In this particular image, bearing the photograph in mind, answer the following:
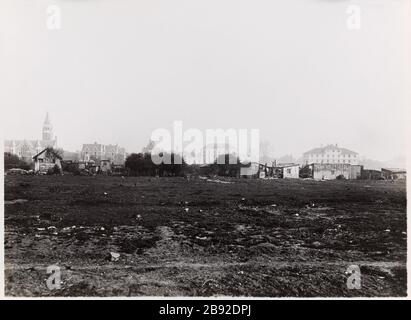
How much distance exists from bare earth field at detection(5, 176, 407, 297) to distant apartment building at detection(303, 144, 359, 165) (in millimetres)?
368

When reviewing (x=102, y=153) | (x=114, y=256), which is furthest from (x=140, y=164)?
(x=114, y=256)

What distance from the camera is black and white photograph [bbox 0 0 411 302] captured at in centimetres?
488

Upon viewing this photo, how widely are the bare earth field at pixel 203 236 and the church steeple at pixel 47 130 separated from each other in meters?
0.60

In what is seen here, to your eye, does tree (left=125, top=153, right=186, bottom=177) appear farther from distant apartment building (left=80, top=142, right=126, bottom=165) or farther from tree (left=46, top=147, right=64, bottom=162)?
tree (left=46, top=147, right=64, bottom=162)

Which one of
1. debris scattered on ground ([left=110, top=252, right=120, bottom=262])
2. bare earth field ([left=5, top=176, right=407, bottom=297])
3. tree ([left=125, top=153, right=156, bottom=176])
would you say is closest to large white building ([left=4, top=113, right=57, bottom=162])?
bare earth field ([left=5, top=176, right=407, bottom=297])

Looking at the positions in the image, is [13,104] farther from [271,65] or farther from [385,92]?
[385,92]

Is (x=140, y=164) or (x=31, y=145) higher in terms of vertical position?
(x=31, y=145)

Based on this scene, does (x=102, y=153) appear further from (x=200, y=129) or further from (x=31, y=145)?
(x=200, y=129)

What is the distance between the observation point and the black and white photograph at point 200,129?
192 inches

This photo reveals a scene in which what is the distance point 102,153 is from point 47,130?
836mm

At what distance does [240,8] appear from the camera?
4961mm

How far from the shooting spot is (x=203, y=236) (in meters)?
4.95

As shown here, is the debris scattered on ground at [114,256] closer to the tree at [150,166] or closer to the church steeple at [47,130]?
the tree at [150,166]

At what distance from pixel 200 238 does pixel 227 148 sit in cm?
135
